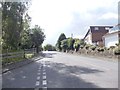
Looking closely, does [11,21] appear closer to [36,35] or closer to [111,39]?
[36,35]

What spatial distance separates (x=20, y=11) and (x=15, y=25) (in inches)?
78.5

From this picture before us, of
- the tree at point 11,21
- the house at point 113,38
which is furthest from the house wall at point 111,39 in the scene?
the tree at point 11,21

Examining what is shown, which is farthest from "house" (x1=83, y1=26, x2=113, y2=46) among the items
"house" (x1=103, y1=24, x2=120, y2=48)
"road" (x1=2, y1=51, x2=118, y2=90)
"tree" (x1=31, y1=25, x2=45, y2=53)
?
"road" (x1=2, y1=51, x2=118, y2=90)

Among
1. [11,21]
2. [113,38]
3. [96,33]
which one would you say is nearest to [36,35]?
[113,38]

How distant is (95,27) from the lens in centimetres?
10119

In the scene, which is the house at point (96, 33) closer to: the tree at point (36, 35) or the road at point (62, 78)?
the tree at point (36, 35)

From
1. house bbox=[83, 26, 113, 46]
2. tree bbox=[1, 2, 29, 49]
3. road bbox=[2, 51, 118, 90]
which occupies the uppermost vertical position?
house bbox=[83, 26, 113, 46]

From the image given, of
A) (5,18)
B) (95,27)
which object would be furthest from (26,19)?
(95,27)

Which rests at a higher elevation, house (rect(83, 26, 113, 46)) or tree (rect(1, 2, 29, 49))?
house (rect(83, 26, 113, 46))

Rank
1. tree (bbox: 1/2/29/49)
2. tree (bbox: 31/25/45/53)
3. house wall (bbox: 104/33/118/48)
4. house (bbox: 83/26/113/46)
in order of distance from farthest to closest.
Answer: house (bbox: 83/26/113/46), tree (bbox: 31/25/45/53), house wall (bbox: 104/33/118/48), tree (bbox: 1/2/29/49)

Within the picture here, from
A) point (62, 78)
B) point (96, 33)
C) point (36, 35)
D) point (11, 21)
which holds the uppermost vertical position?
point (96, 33)

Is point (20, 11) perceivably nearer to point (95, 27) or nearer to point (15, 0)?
point (15, 0)

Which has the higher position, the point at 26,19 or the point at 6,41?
the point at 26,19

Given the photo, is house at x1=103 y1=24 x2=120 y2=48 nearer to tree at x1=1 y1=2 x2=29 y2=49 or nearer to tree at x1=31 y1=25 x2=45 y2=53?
tree at x1=31 y1=25 x2=45 y2=53
